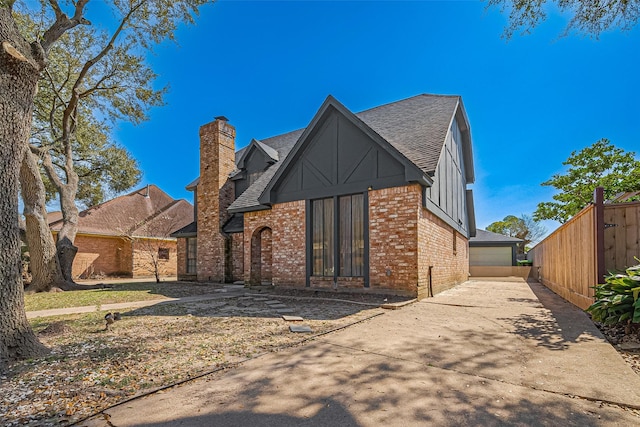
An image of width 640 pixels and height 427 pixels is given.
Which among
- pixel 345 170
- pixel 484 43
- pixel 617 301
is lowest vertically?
pixel 617 301

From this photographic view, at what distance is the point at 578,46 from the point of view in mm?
6625

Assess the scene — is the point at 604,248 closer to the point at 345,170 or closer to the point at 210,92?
the point at 345,170

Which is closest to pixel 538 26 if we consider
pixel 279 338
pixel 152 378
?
pixel 279 338

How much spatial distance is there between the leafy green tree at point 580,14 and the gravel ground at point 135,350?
631 cm

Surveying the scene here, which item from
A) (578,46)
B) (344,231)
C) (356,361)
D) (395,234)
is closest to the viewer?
(356,361)

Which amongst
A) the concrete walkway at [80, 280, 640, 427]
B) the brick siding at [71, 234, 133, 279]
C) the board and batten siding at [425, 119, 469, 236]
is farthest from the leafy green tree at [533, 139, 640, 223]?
the brick siding at [71, 234, 133, 279]

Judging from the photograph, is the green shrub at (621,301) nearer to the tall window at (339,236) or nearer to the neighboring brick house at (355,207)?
the neighboring brick house at (355,207)

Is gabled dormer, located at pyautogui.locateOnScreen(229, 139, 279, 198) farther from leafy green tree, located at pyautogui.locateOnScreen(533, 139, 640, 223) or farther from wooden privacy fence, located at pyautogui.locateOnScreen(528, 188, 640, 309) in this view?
leafy green tree, located at pyautogui.locateOnScreen(533, 139, 640, 223)

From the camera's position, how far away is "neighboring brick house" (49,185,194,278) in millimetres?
19297

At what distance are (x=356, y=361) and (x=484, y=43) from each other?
9289 mm

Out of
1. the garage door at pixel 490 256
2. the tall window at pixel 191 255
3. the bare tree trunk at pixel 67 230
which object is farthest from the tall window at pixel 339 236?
the garage door at pixel 490 256

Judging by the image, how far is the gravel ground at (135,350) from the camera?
108 inches

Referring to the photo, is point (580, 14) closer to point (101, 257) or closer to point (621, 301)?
point (621, 301)

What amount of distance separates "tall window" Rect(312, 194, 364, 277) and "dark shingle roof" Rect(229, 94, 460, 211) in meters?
2.29
